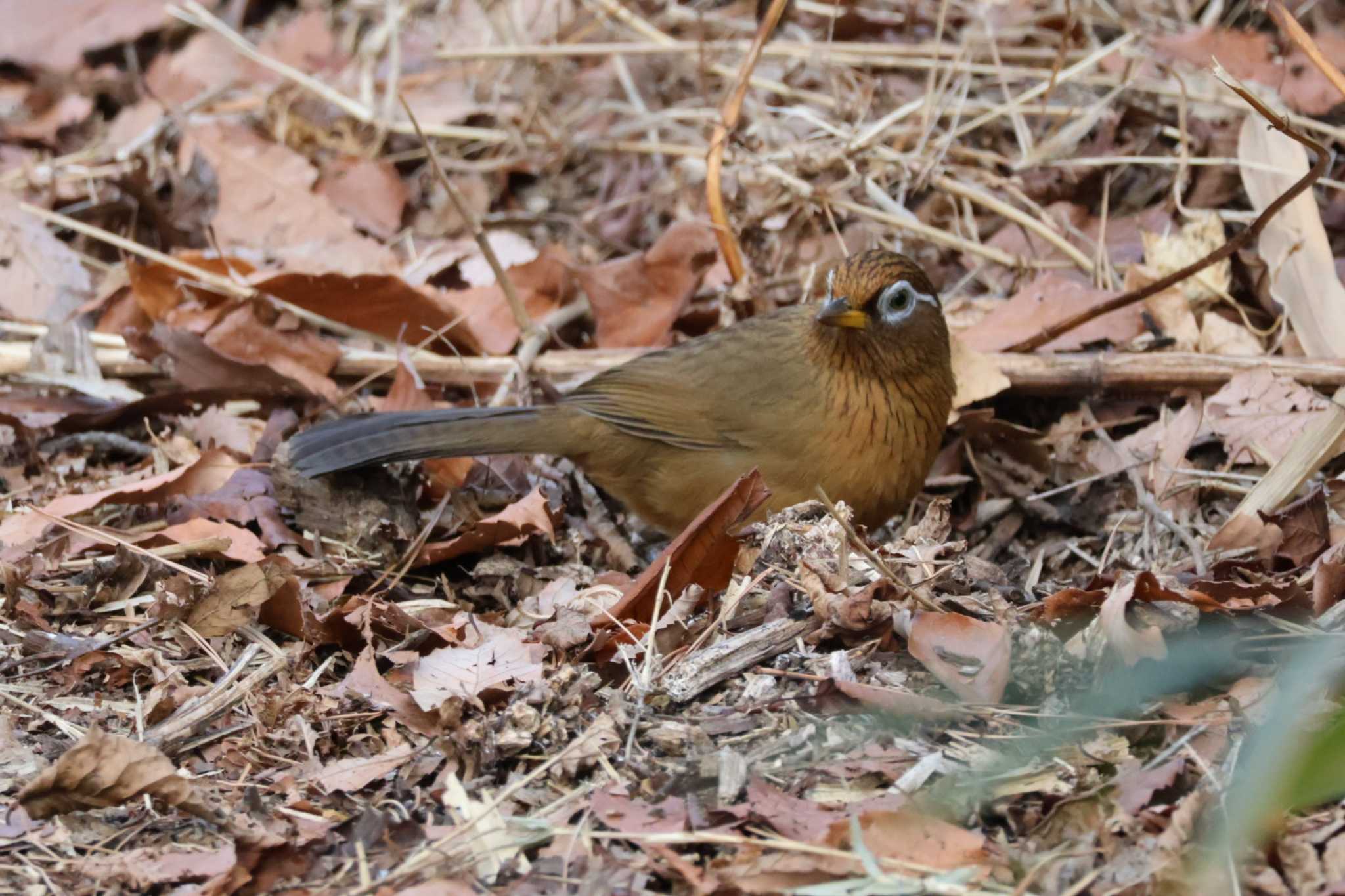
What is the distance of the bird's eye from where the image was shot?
14.9ft

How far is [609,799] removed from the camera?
2.86 meters

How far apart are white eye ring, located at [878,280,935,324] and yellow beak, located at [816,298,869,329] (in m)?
0.09

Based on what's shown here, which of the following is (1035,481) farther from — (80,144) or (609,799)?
(80,144)

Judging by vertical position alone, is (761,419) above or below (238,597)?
above

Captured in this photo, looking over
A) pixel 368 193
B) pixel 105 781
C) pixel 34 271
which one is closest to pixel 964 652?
pixel 105 781

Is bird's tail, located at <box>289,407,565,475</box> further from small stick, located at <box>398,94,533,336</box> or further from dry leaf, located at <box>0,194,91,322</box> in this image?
dry leaf, located at <box>0,194,91,322</box>

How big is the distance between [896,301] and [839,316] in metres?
0.22

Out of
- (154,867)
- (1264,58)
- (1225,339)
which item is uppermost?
(1264,58)

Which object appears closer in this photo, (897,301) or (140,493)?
(140,493)

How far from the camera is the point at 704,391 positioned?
15.9 ft

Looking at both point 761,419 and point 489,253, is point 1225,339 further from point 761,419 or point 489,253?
point 489,253

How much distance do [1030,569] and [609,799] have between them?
2042 millimetres

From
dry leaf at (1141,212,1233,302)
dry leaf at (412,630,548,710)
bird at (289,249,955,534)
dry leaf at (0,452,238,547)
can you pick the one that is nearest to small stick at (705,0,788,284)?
bird at (289,249,955,534)

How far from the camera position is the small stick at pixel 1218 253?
3.60 meters
